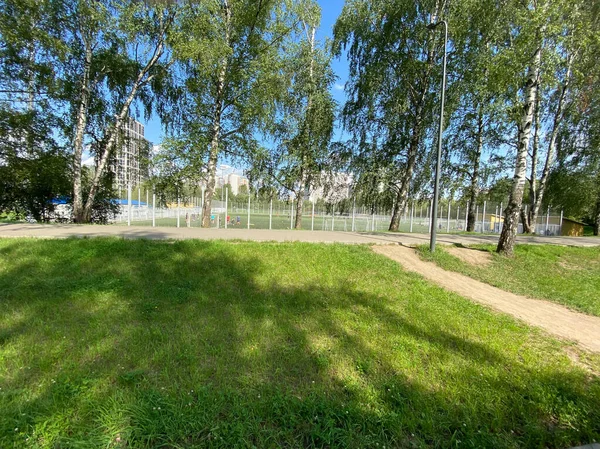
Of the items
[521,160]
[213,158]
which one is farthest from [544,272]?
[213,158]

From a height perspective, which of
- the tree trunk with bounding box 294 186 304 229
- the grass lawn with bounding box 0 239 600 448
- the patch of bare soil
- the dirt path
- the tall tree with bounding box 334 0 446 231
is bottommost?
the dirt path

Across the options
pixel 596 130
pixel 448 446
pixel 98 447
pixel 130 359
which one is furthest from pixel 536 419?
pixel 596 130

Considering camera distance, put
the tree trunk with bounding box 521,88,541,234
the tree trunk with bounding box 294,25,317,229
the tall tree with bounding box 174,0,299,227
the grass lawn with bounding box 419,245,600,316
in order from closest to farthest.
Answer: the grass lawn with bounding box 419,245,600,316 → the tall tree with bounding box 174,0,299,227 → the tree trunk with bounding box 294,25,317,229 → the tree trunk with bounding box 521,88,541,234

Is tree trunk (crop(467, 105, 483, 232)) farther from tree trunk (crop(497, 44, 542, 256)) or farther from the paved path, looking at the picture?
the paved path

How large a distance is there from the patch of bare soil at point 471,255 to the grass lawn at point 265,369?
14.2ft

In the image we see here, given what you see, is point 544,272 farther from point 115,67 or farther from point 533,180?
point 115,67

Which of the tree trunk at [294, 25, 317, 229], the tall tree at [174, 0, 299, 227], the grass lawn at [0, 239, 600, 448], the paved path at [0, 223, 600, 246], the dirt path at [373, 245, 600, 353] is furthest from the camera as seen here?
the tree trunk at [294, 25, 317, 229]

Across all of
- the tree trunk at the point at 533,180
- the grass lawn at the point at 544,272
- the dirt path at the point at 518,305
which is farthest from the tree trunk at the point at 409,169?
the tree trunk at the point at 533,180

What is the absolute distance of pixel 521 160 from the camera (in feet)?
29.4

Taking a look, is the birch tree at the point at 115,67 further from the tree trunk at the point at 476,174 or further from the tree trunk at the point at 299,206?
the tree trunk at the point at 476,174

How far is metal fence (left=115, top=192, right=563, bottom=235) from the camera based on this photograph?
17.8 meters

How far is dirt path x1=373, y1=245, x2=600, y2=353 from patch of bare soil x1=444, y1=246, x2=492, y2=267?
156 centimetres

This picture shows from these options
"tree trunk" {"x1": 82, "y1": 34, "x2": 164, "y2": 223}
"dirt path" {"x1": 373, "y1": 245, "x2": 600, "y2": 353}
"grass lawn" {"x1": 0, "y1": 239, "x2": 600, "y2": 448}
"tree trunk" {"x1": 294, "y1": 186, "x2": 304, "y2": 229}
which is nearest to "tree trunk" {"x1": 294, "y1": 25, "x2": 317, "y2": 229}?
"tree trunk" {"x1": 294, "y1": 186, "x2": 304, "y2": 229}

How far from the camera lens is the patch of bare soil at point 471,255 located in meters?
8.75
